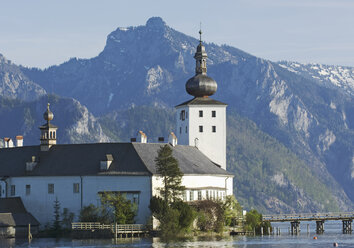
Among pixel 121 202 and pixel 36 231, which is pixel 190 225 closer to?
pixel 121 202

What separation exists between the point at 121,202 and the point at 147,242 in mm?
12814

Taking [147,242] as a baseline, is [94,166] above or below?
above

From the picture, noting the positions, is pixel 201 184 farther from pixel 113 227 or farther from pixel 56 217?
pixel 56 217

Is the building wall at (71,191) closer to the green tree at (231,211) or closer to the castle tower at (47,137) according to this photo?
the castle tower at (47,137)

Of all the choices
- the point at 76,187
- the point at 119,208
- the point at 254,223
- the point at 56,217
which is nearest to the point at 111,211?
the point at 119,208

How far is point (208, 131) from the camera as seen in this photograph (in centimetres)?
14850

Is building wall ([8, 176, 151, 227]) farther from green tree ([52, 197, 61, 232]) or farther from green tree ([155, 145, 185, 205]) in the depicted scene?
green tree ([155, 145, 185, 205])

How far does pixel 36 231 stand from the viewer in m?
127

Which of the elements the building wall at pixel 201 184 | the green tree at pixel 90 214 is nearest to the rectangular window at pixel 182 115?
the building wall at pixel 201 184

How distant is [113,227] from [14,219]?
14.4 metres

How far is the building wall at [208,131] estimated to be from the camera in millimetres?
147750

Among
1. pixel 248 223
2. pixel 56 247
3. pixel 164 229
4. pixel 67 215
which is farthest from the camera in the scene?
pixel 248 223

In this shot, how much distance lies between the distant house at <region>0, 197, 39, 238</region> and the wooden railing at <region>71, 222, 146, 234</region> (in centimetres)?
820

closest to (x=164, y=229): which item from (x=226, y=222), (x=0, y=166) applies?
(x=226, y=222)
